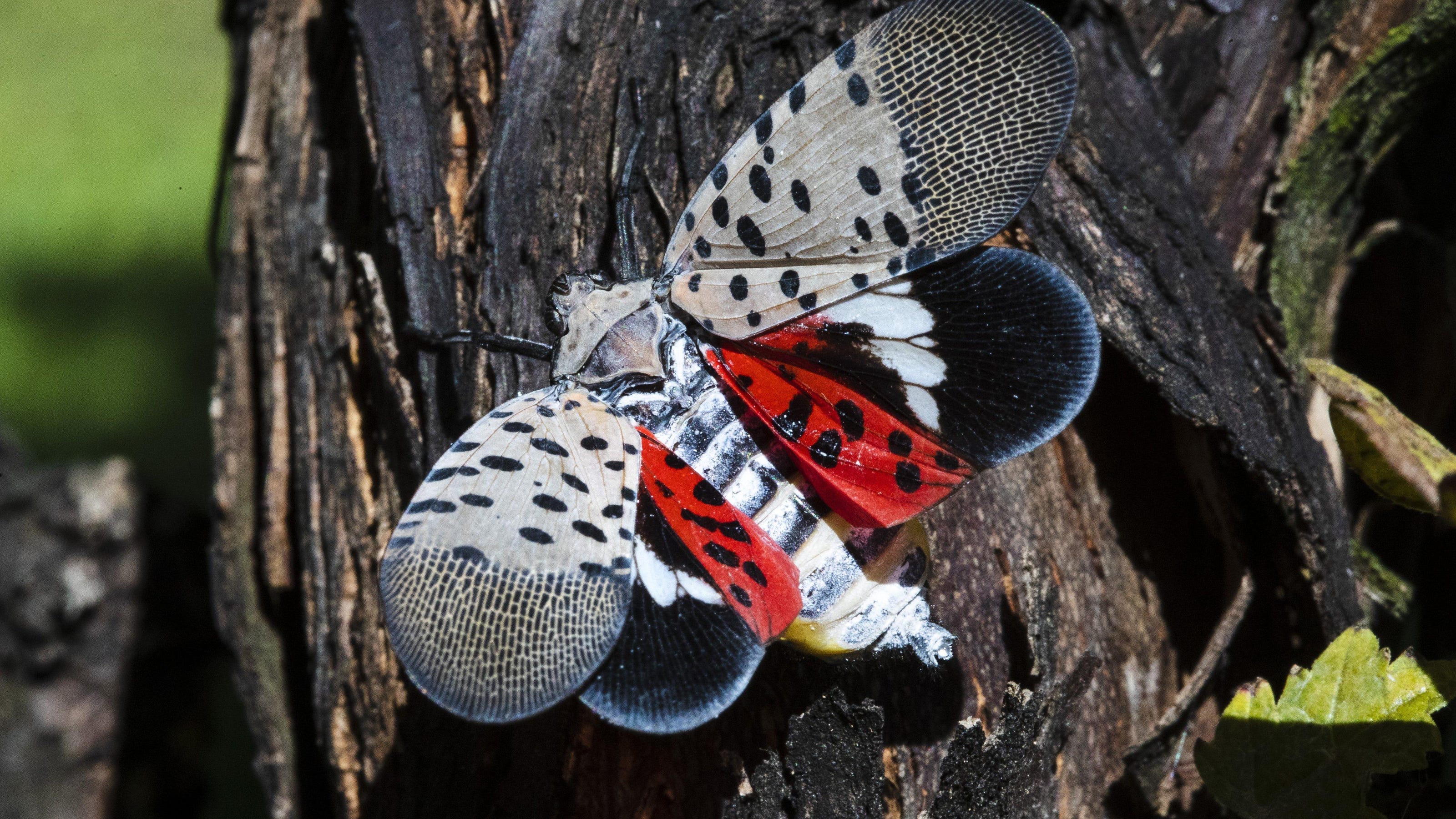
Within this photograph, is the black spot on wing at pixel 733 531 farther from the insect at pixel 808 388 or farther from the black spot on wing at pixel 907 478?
the black spot on wing at pixel 907 478

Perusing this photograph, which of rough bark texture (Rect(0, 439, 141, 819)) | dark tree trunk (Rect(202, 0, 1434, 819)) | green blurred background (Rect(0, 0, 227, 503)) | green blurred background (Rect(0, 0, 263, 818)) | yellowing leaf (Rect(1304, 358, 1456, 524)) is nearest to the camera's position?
yellowing leaf (Rect(1304, 358, 1456, 524))

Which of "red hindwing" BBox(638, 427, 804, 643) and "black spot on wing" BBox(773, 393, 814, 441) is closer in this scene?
"red hindwing" BBox(638, 427, 804, 643)

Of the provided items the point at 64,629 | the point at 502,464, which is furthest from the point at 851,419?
the point at 64,629

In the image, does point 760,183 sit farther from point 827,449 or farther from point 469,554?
point 469,554

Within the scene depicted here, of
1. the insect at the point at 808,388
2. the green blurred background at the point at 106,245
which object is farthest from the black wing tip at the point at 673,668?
the green blurred background at the point at 106,245

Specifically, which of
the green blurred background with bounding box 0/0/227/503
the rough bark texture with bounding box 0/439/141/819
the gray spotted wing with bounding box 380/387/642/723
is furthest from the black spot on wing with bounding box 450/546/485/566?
the green blurred background with bounding box 0/0/227/503

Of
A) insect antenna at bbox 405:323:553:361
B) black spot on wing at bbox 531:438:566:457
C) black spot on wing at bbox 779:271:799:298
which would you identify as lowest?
black spot on wing at bbox 531:438:566:457

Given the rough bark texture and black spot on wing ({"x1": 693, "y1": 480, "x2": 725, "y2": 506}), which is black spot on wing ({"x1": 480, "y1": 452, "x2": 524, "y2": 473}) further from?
the rough bark texture
